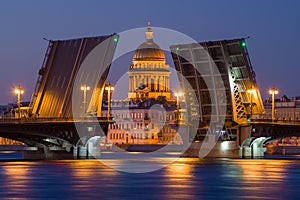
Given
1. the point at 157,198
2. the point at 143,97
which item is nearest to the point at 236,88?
the point at 157,198

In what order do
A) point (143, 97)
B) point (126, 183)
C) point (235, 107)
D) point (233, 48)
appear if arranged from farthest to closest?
A: point (143, 97)
point (235, 107)
point (233, 48)
point (126, 183)

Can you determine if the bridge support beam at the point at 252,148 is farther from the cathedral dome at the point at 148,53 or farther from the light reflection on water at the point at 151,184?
the cathedral dome at the point at 148,53

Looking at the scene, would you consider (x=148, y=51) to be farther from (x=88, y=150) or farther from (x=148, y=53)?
(x=88, y=150)

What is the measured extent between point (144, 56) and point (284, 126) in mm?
104242

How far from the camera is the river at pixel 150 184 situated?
32438 millimetres

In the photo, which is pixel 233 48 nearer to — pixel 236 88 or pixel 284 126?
pixel 236 88

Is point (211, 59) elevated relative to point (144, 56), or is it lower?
lower

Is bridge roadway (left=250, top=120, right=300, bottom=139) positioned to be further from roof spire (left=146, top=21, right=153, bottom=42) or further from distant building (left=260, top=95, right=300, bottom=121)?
roof spire (left=146, top=21, right=153, bottom=42)

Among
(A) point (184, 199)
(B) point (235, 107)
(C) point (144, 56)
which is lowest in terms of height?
(A) point (184, 199)

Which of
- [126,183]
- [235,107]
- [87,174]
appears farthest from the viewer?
[235,107]

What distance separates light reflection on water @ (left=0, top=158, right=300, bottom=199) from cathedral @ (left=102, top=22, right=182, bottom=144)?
10375cm

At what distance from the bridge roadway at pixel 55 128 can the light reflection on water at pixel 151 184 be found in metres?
17.7

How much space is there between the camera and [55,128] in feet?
224

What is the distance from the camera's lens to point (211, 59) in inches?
2643
